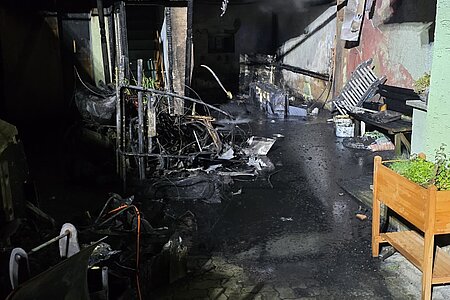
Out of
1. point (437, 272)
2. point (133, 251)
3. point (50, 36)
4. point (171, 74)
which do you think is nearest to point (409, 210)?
point (437, 272)

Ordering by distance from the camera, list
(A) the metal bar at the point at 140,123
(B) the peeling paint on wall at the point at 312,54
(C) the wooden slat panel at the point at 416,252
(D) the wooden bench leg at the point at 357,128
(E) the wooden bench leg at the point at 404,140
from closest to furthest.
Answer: (C) the wooden slat panel at the point at 416,252, (A) the metal bar at the point at 140,123, (E) the wooden bench leg at the point at 404,140, (D) the wooden bench leg at the point at 357,128, (B) the peeling paint on wall at the point at 312,54

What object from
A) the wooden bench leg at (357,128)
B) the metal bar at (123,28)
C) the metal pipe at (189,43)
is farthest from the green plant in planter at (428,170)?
the metal bar at (123,28)

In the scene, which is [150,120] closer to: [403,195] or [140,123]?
[140,123]

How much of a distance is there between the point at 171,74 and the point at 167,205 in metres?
4.54

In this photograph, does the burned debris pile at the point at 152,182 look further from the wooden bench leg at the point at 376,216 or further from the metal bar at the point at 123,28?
the wooden bench leg at the point at 376,216

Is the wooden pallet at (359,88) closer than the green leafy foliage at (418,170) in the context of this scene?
No

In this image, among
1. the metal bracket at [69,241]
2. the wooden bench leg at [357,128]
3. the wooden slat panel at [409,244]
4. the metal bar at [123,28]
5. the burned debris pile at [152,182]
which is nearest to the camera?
the metal bracket at [69,241]

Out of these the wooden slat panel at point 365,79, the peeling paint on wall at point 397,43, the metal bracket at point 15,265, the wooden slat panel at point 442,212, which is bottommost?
the wooden slat panel at point 442,212

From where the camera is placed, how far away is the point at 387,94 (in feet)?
30.3

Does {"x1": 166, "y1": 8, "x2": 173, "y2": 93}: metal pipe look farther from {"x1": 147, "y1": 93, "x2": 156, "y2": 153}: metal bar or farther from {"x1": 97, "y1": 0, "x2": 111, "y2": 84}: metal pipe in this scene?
{"x1": 147, "y1": 93, "x2": 156, "y2": 153}: metal bar

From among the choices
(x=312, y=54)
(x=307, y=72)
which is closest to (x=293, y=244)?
(x=307, y=72)

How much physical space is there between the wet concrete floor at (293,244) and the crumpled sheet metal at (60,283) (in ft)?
5.41

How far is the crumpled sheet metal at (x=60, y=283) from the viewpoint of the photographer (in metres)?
1.96

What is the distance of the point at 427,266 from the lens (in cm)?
353
